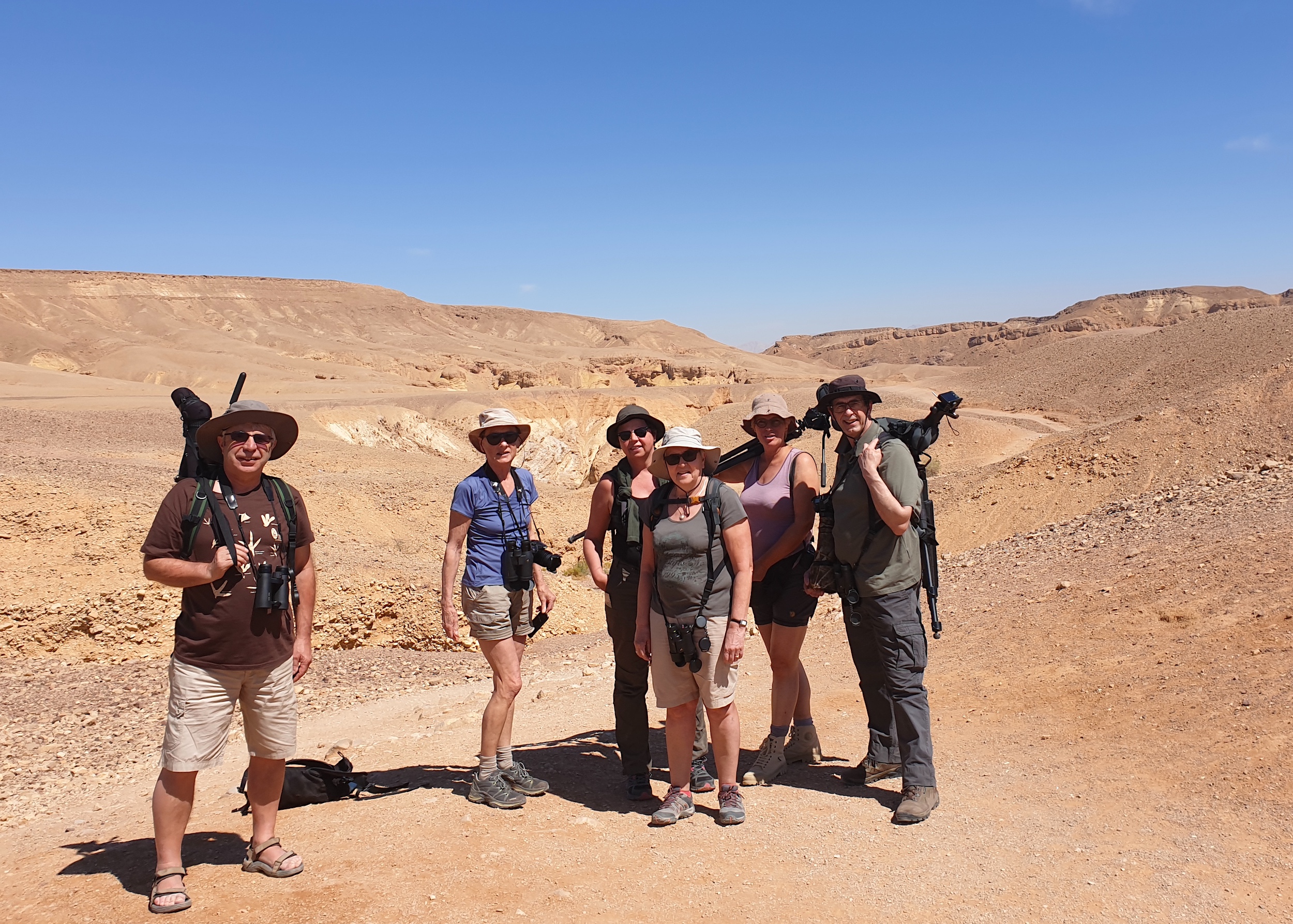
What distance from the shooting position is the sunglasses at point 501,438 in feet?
15.5

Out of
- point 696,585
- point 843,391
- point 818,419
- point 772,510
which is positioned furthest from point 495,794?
point 843,391

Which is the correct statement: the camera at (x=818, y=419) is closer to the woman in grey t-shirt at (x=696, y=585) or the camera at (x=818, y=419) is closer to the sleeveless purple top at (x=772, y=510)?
the sleeveless purple top at (x=772, y=510)

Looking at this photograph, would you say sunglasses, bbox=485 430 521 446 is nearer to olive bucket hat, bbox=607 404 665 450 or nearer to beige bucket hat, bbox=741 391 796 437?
olive bucket hat, bbox=607 404 665 450

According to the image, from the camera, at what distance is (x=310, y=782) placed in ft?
16.0

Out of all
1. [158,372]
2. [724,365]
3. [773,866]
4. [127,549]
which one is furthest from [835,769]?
[724,365]

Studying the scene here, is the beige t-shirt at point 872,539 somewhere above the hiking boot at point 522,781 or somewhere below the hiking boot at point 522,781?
above

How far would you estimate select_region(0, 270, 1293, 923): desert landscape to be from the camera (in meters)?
3.77

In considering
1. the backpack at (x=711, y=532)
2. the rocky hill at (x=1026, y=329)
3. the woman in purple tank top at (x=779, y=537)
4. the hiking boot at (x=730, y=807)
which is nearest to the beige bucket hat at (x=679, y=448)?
the backpack at (x=711, y=532)

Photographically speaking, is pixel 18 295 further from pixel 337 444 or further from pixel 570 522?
pixel 570 522

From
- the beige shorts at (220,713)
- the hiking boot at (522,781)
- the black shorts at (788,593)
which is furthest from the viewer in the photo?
the hiking boot at (522,781)

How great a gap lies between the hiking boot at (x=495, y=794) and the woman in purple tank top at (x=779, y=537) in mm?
1203

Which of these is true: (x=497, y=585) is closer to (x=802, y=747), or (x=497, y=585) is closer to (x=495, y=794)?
(x=495, y=794)

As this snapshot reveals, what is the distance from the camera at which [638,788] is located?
4809 millimetres

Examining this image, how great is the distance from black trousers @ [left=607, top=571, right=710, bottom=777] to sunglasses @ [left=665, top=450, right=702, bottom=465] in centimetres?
90
